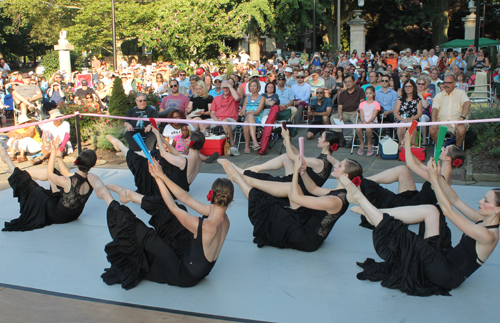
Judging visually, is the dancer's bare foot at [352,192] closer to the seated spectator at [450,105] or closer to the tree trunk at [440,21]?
the seated spectator at [450,105]

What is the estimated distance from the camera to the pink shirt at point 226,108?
1032 cm

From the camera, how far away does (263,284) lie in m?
4.20

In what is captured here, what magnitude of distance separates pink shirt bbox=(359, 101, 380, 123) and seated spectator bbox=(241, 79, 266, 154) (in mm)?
2136

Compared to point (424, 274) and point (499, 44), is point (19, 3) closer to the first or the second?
point (499, 44)

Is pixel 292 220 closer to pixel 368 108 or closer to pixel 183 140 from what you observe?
pixel 183 140

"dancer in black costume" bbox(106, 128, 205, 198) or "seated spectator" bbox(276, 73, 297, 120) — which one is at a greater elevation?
"seated spectator" bbox(276, 73, 297, 120)

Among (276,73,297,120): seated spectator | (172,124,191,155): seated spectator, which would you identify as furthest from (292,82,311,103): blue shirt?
(172,124,191,155): seated spectator

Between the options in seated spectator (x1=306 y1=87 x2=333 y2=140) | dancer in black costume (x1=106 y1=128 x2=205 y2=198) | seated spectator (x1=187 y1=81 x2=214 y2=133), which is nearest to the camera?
dancer in black costume (x1=106 y1=128 x2=205 y2=198)

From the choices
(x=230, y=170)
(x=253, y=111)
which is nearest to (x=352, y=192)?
(x=230, y=170)

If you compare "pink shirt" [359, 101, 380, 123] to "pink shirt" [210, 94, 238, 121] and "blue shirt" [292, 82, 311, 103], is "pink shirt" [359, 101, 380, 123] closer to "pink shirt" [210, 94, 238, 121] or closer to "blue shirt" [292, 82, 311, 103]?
"blue shirt" [292, 82, 311, 103]

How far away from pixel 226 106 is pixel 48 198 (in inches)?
209

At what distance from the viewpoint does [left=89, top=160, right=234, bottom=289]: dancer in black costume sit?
3836mm

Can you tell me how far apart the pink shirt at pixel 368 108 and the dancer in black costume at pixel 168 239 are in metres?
6.29

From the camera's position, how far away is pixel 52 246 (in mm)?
5121
